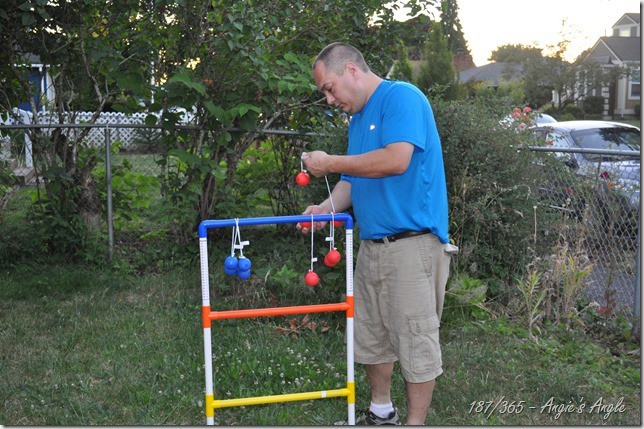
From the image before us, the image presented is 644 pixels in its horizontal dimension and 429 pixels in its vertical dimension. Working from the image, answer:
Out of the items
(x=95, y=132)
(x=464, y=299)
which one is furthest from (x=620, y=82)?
(x=464, y=299)

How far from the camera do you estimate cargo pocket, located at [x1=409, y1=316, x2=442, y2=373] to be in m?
3.56

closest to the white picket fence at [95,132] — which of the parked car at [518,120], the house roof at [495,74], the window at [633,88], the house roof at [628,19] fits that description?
the parked car at [518,120]

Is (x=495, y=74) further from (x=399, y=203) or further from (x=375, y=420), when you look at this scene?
(x=399, y=203)

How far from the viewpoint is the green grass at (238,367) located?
4.09 m

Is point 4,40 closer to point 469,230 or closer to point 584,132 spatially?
point 469,230

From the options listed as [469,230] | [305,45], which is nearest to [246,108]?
[305,45]

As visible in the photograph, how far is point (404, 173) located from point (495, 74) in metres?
48.7

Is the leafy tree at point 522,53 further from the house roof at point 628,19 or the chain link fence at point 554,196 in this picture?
the chain link fence at point 554,196

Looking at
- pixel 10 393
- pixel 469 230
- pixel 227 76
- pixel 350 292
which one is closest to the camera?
pixel 350 292

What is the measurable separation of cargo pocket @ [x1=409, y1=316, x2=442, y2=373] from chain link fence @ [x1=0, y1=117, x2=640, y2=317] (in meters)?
2.18

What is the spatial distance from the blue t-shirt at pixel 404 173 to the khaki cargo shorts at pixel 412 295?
0.27 ft

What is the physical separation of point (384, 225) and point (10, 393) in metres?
2.35

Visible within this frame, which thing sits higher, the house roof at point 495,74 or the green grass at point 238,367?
the house roof at point 495,74

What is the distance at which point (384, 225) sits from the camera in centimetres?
358
